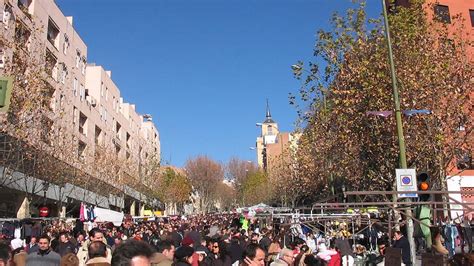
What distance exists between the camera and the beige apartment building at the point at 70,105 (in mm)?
25703

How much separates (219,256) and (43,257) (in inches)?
119

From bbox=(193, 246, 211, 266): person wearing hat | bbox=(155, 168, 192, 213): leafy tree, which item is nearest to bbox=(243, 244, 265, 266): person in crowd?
bbox=(193, 246, 211, 266): person wearing hat

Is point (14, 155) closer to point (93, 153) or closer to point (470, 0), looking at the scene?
point (93, 153)

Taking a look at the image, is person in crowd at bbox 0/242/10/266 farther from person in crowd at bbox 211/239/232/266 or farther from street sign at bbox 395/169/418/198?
street sign at bbox 395/169/418/198

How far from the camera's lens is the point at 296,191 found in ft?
174

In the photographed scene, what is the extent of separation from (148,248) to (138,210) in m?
79.0

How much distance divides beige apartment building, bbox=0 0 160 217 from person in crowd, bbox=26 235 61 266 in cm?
1440

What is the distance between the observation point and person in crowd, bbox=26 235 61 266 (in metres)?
8.16

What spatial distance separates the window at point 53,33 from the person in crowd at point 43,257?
3181 centimetres

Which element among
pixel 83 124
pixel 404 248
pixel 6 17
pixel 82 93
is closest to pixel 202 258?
pixel 404 248

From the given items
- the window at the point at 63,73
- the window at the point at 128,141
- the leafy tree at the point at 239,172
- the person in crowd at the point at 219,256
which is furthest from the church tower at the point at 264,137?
the person in crowd at the point at 219,256

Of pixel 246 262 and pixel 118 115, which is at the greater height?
pixel 118 115

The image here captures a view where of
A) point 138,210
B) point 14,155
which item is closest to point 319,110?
point 14,155

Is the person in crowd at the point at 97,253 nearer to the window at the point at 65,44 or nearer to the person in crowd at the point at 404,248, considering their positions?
the person in crowd at the point at 404,248
